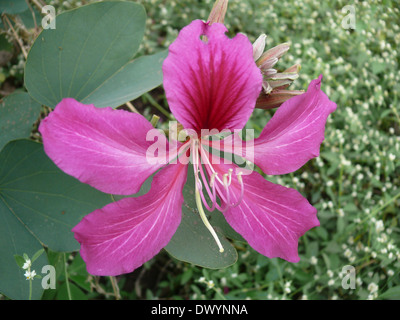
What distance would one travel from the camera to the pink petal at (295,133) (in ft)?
3.15

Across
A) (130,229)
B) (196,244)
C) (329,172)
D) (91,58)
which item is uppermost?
(91,58)

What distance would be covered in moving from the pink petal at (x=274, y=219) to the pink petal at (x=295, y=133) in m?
0.06

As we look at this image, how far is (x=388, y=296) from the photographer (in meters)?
1.68

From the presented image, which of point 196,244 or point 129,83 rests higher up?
point 129,83

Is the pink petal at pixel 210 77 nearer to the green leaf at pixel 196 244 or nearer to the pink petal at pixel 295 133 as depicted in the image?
the pink petal at pixel 295 133

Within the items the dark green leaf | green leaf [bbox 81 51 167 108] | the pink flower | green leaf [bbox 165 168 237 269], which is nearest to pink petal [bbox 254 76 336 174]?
the pink flower

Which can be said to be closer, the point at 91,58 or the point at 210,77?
the point at 210,77

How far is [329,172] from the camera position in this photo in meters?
1.99

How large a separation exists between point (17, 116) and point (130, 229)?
2.23 feet

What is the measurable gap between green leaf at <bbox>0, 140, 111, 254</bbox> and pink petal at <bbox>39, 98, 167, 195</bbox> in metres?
0.27

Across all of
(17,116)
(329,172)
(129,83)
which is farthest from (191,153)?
(329,172)

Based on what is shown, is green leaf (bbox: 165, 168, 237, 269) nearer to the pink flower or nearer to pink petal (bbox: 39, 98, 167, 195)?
the pink flower

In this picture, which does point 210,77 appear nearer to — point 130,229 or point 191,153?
point 191,153
